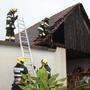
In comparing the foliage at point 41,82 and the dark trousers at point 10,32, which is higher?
the dark trousers at point 10,32

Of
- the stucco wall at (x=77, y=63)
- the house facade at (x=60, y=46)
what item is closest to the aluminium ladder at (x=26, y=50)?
the house facade at (x=60, y=46)

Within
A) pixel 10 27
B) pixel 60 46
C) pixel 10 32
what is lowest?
pixel 60 46

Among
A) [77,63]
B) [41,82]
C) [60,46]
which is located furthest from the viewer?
[77,63]

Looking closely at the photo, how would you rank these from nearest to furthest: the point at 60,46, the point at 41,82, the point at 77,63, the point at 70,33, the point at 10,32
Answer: the point at 41,82, the point at 10,32, the point at 60,46, the point at 70,33, the point at 77,63

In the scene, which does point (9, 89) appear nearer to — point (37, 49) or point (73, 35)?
point (37, 49)

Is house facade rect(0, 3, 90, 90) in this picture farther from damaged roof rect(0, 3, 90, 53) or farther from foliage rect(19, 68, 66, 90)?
foliage rect(19, 68, 66, 90)

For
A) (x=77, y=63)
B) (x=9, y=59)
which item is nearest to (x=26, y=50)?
(x=9, y=59)

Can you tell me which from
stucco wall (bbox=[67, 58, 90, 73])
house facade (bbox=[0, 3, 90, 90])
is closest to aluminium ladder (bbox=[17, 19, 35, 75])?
house facade (bbox=[0, 3, 90, 90])

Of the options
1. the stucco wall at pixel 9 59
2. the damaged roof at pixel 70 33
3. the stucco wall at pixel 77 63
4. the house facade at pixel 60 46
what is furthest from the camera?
the stucco wall at pixel 77 63

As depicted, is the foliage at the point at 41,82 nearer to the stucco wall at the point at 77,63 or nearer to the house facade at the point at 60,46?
the house facade at the point at 60,46

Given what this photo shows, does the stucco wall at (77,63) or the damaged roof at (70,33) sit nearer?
the damaged roof at (70,33)

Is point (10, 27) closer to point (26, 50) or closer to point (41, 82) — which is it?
point (26, 50)

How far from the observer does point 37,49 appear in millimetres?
18250

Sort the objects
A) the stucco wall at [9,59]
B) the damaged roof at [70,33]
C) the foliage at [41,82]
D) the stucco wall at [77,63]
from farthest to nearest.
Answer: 1. the stucco wall at [77,63]
2. the damaged roof at [70,33]
3. the stucco wall at [9,59]
4. the foliage at [41,82]
